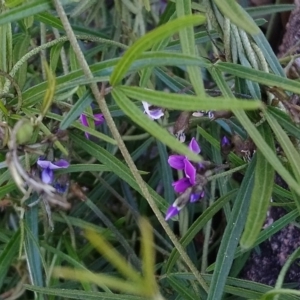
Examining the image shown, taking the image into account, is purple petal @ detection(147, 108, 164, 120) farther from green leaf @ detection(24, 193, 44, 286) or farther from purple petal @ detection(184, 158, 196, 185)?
green leaf @ detection(24, 193, 44, 286)

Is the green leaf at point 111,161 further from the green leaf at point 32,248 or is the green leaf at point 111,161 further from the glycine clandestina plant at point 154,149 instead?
the green leaf at point 32,248

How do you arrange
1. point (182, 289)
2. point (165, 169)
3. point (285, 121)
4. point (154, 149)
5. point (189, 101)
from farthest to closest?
point (154, 149)
point (165, 169)
point (182, 289)
point (285, 121)
point (189, 101)

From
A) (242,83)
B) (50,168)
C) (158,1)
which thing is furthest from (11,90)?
(158,1)

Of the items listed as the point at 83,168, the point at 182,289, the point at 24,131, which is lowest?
the point at 182,289

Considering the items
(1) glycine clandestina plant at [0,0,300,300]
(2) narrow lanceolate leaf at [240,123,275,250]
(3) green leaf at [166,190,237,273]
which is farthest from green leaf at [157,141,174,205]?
(2) narrow lanceolate leaf at [240,123,275,250]

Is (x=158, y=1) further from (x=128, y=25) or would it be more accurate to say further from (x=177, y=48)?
(x=177, y=48)

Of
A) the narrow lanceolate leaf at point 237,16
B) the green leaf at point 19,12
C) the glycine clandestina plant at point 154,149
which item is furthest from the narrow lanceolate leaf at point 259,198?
the green leaf at point 19,12

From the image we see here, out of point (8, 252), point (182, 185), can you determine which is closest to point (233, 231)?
point (182, 185)

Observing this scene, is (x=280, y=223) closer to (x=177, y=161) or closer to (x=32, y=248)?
(x=177, y=161)

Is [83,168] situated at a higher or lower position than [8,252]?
higher
